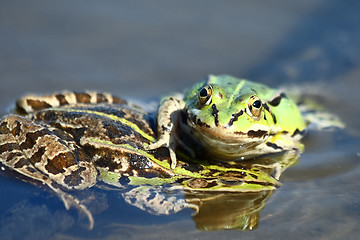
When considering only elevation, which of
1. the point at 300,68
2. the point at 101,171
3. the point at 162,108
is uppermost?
the point at 300,68

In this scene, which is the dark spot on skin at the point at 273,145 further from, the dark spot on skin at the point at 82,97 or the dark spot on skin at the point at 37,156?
the dark spot on skin at the point at 37,156

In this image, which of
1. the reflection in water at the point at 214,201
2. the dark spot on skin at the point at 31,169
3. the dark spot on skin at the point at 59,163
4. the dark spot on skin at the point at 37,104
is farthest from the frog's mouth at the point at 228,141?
the dark spot on skin at the point at 37,104

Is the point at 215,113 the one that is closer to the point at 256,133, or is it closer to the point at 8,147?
the point at 256,133

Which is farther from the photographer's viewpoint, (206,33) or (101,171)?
(206,33)

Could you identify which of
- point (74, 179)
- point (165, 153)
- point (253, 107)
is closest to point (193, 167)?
point (165, 153)

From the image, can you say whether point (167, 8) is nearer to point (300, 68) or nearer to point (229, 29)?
Answer: point (229, 29)

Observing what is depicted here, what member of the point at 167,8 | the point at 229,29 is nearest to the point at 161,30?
the point at 167,8

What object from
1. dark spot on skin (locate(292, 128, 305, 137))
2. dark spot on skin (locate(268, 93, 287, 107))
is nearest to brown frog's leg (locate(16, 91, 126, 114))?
dark spot on skin (locate(268, 93, 287, 107))
